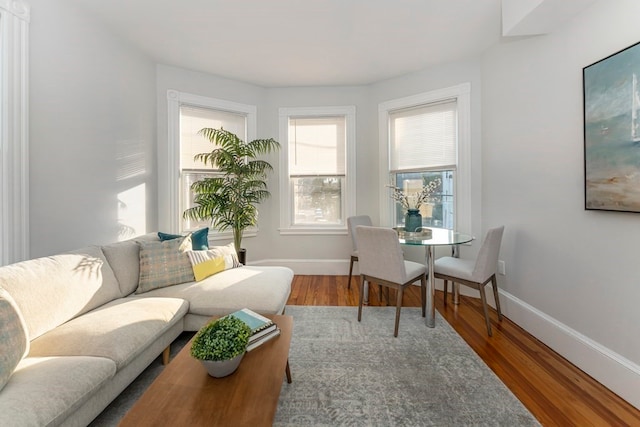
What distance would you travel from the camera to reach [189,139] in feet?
11.3

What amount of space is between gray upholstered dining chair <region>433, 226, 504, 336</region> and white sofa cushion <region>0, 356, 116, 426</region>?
251 cm

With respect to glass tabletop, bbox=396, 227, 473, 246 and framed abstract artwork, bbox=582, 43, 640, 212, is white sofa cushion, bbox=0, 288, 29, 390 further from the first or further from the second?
framed abstract artwork, bbox=582, 43, 640, 212

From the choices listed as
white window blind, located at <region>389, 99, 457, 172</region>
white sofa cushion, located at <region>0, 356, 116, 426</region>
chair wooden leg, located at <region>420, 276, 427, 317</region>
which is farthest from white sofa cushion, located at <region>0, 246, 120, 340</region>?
white window blind, located at <region>389, 99, 457, 172</region>

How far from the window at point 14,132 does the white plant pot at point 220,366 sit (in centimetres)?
183

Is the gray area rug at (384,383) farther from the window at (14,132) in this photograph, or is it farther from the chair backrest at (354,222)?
the window at (14,132)

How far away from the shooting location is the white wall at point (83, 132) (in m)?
2.03

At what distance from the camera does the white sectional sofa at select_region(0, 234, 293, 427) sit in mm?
1088

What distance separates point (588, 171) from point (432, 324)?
1616 mm

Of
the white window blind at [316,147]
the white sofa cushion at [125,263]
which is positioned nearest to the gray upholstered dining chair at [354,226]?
the white window blind at [316,147]

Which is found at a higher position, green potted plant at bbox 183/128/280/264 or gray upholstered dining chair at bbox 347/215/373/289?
green potted plant at bbox 183/128/280/264

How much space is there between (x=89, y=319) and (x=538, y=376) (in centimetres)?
286

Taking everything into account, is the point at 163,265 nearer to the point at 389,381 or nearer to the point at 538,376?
the point at 389,381

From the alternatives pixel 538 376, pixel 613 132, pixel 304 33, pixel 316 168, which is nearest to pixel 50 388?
pixel 538 376

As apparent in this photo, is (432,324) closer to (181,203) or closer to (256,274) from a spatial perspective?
(256,274)
